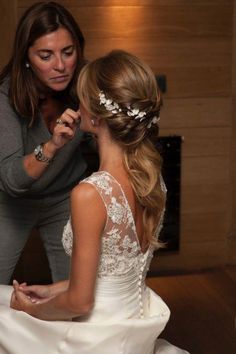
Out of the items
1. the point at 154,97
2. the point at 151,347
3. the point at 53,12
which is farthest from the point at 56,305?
the point at 53,12

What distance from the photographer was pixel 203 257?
390 cm

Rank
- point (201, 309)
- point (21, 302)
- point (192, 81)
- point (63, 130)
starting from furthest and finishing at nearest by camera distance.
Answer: point (192, 81) → point (201, 309) → point (63, 130) → point (21, 302)

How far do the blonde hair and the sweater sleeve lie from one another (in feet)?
1.52

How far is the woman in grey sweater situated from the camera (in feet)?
7.55

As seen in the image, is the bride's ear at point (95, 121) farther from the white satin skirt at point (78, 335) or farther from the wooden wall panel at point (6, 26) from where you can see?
the wooden wall panel at point (6, 26)

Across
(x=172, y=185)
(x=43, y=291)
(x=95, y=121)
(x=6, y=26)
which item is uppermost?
(x=95, y=121)

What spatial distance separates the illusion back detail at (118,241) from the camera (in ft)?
5.98

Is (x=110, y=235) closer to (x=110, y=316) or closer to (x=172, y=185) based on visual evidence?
(x=110, y=316)

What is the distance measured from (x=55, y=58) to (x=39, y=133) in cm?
28

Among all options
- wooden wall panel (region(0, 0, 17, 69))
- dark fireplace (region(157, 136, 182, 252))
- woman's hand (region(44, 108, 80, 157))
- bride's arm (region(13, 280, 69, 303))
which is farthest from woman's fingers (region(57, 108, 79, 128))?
dark fireplace (region(157, 136, 182, 252))

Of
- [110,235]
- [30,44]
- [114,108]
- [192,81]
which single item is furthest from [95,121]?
[192,81]

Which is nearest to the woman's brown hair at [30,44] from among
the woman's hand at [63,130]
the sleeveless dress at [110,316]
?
the woman's hand at [63,130]

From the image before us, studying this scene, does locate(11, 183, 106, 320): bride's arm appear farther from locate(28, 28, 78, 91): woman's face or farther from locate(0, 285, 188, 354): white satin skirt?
locate(28, 28, 78, 91): woman's face

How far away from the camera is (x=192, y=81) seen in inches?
143
